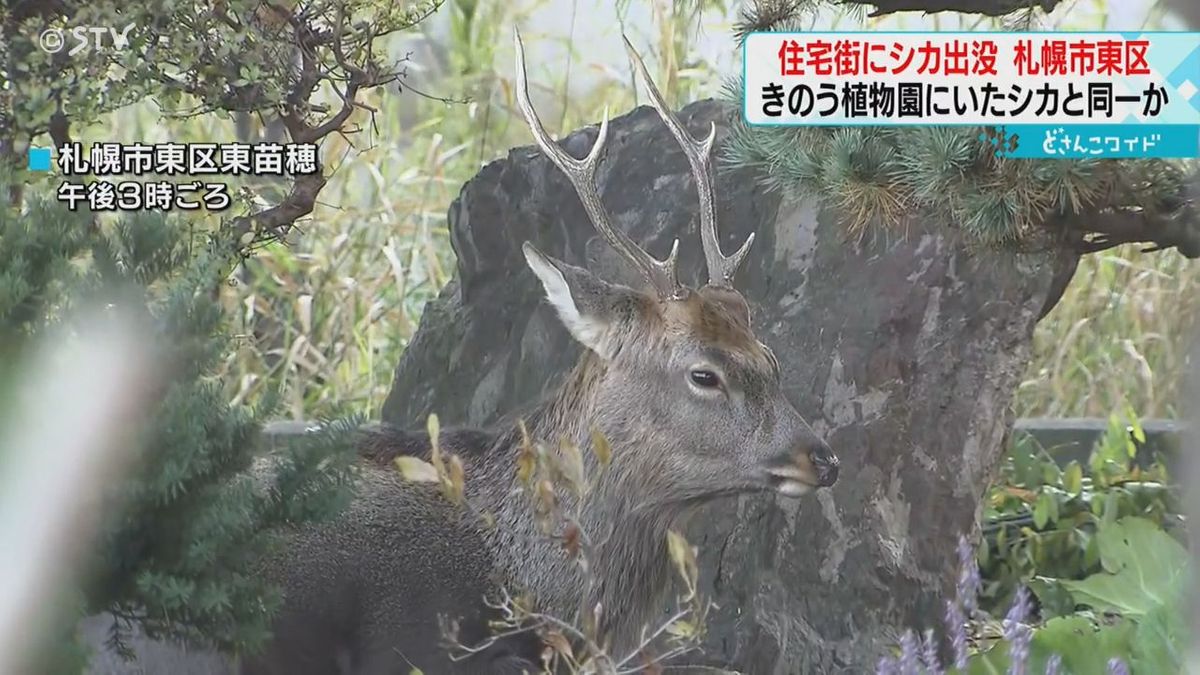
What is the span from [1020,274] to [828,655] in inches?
24.9

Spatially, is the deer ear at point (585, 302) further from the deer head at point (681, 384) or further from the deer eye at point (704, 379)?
the deer eye at point (704, 379)

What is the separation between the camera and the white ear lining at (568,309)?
219 cm

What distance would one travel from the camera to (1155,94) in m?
2.05

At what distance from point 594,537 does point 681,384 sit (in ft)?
0.80

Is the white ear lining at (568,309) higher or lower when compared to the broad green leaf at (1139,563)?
higher

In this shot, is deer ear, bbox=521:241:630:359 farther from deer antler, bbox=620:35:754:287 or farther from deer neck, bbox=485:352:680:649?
deer antler, bbox=620:35:754:287

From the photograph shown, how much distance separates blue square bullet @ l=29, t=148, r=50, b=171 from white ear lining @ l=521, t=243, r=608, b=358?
68 centimetres

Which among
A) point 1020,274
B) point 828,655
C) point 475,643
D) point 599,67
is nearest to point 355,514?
point 475,643

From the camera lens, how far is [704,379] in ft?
7.18

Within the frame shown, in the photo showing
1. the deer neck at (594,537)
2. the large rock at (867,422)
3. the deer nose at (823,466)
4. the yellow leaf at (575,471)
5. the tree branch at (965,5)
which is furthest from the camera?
the large rock at (867,422)

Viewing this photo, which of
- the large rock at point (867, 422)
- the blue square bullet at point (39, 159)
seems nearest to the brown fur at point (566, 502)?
the large rock at point (867, 422)

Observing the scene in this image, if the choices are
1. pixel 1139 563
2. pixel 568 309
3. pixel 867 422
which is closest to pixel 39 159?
pixel 568 309

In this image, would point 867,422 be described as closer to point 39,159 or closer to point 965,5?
point 965,5

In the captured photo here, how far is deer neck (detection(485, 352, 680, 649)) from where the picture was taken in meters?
2.25
